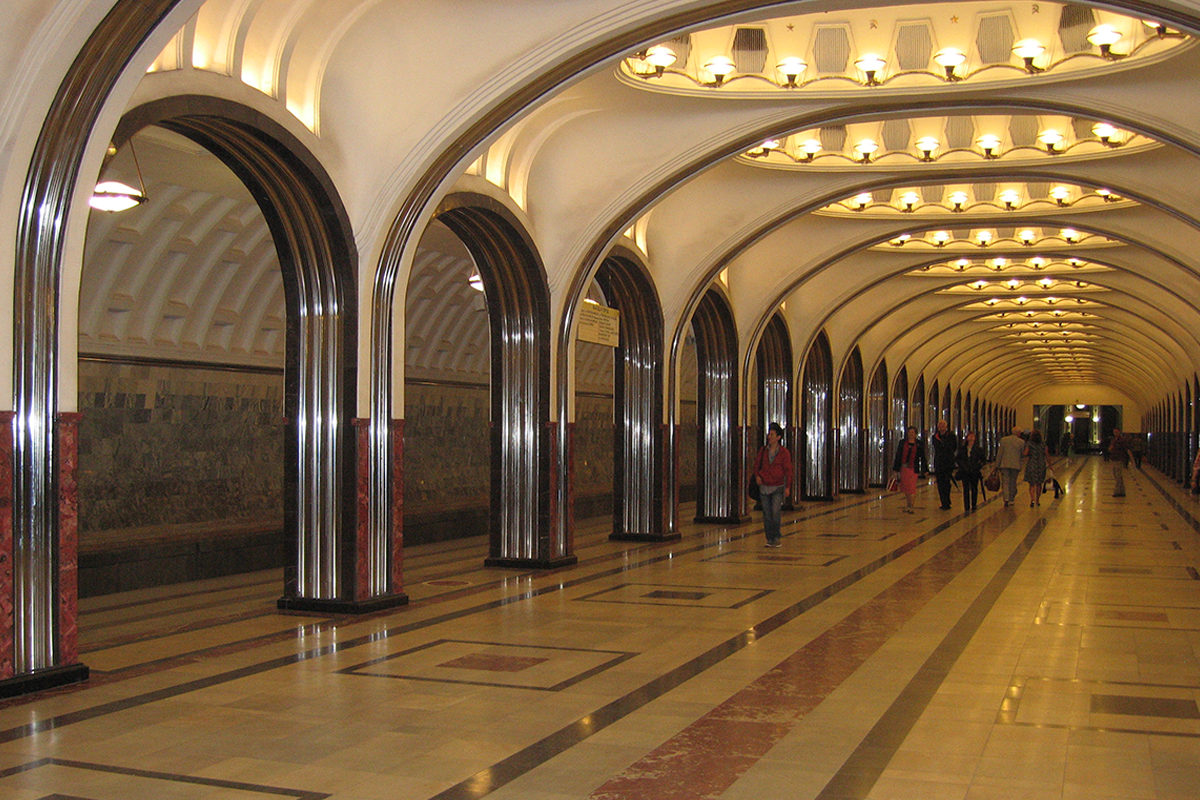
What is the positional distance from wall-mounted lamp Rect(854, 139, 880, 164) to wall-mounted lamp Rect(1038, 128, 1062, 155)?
1.92 metres

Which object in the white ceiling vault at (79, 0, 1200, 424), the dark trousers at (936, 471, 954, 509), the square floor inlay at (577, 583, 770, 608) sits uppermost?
the white ceiling vault at (79, 0, 1200, 424)

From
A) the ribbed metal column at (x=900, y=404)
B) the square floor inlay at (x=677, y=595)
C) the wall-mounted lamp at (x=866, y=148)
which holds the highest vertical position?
the wall-mounted lamp at (x=866, y=148)

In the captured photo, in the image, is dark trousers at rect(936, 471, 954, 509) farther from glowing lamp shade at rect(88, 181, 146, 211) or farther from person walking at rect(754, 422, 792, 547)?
glowing lamp shade at rect(88, 181, 146, 211)

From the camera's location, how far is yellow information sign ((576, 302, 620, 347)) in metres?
13.6

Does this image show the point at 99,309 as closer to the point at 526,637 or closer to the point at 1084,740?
the point at 526,637

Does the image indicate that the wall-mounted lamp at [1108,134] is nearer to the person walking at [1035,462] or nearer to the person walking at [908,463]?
the person walking at [908,463]

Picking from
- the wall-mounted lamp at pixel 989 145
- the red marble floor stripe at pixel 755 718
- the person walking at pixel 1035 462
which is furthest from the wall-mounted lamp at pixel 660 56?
the person walking at pixel 1035 462

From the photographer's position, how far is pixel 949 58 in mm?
10930

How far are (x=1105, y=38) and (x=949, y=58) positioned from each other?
1.30 m

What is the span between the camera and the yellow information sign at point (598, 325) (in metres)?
13.6

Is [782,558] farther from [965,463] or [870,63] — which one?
[965,463]

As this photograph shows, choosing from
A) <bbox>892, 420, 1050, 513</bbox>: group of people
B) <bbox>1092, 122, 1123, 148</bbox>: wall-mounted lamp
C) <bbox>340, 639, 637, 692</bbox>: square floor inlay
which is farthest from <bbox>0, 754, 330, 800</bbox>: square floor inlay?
<bbox>892, 420, 1050, 513</bbox>: group of people

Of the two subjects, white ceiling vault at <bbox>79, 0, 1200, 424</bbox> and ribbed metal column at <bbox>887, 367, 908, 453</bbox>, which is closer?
white ceiling vault at <bbox>79, 0, 1200, 424</bbox>

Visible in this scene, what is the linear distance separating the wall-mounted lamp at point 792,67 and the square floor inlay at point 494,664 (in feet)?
20.0
